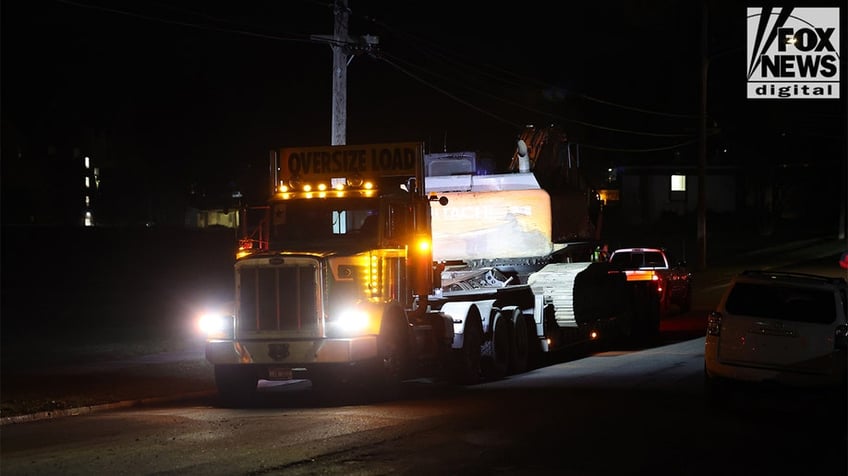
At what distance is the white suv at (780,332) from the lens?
13.1 metres

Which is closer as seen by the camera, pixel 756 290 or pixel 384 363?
pixel 756 290

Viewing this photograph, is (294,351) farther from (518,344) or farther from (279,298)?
(518,344)

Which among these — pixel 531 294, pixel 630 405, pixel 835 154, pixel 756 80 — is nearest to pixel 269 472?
pixel 630 405

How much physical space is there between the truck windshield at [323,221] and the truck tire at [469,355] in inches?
113

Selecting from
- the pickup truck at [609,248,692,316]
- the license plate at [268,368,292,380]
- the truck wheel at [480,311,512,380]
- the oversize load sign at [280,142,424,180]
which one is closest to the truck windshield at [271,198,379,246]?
the oversize load sign at [280,142,424,180]

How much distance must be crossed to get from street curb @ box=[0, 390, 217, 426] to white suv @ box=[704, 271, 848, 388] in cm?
795

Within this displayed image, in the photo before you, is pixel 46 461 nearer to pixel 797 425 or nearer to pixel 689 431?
pixel 689 431

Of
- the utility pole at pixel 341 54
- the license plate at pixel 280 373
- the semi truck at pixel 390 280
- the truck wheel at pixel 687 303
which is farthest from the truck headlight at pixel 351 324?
the truck wheel at pixel 687 303

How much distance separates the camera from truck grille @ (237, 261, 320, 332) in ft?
48.9

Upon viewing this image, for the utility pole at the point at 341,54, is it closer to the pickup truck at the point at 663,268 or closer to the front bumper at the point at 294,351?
the front bumper at the point at 294,351

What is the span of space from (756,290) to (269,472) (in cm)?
715

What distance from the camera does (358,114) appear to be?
134ft

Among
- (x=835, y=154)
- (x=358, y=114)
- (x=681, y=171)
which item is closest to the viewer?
(x=358, y=114)

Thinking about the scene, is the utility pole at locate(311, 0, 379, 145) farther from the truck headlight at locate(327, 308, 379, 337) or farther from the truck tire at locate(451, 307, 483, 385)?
the truck headlight at locate(327, 308, 379, 337)
